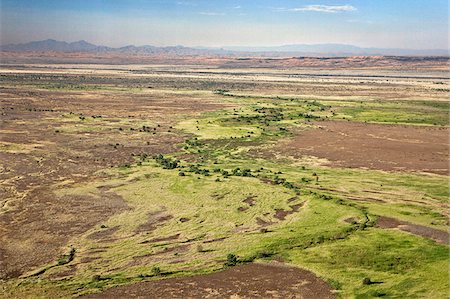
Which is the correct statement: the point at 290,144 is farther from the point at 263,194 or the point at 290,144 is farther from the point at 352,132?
the point at 263,194

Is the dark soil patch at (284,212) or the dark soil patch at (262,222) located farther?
the dark soil patch at (284,212)

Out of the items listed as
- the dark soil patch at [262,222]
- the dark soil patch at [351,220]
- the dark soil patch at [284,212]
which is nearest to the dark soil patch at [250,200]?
the dark soil patch at [284,212]

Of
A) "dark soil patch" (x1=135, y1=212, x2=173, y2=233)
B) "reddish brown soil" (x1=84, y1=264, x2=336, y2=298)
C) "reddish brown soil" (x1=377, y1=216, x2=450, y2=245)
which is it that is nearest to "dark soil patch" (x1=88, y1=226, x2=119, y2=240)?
"dark soil patch" (x1=135, y1=212, x2=173, y2=233)

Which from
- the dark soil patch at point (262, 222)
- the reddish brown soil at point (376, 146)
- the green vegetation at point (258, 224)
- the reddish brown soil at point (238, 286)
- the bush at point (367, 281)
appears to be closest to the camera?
the reddish brown soil at point (238, 286)

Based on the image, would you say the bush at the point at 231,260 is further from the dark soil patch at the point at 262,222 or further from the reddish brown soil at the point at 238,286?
the dark soil patch at the point at 262,222

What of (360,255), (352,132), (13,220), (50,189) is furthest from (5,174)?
(352,132)

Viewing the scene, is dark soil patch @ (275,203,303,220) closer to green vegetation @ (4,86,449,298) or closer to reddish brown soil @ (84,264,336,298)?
green vegetation @ (4,86,449,298)
